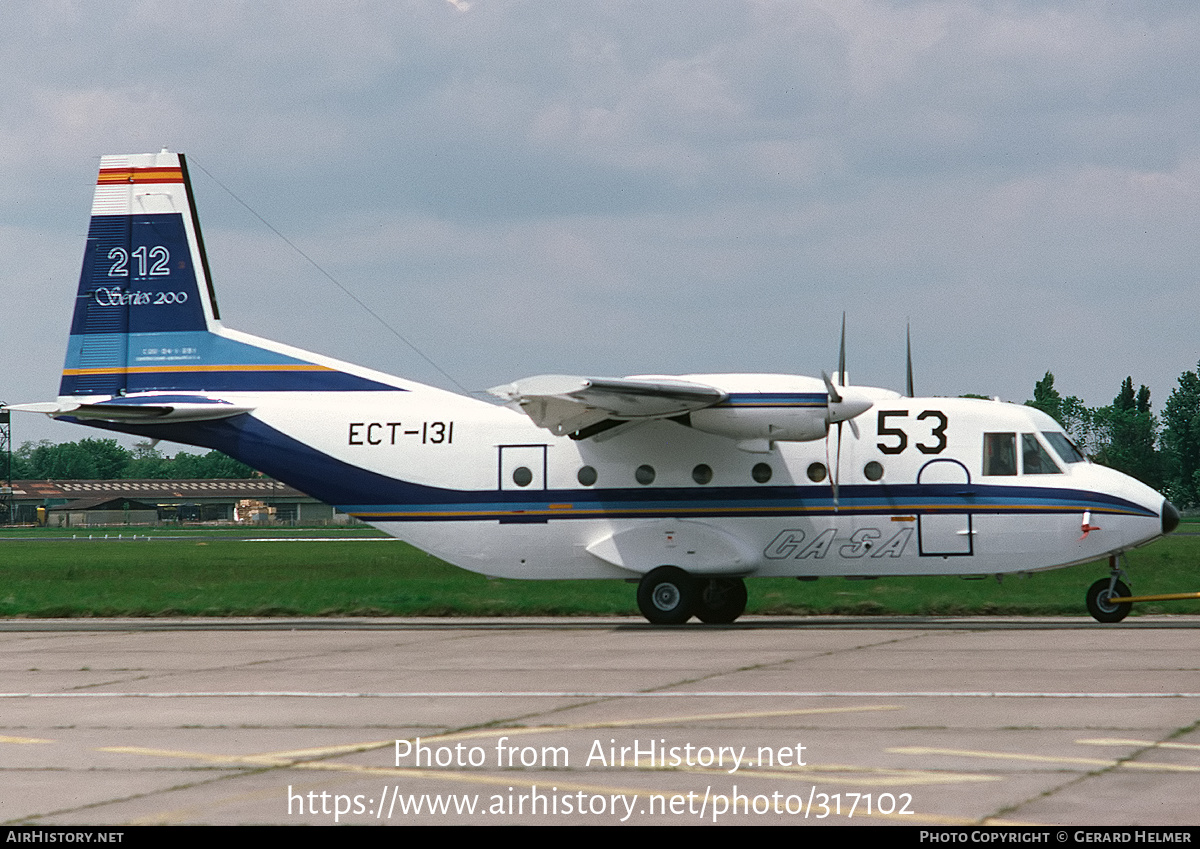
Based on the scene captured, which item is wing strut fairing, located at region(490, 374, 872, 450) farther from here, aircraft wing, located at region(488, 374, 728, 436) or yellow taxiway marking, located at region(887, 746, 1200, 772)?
yellow taxiway marking, located at region(887, 746, 1200, 772)

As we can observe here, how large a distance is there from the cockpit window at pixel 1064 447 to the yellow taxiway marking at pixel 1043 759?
12189 mm

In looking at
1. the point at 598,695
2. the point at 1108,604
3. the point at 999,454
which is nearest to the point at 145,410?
the point at 598,695

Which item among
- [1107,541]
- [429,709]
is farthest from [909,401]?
[429,709]

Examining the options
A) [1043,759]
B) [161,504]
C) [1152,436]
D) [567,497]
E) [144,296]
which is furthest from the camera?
[161,504]

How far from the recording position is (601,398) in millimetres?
19703

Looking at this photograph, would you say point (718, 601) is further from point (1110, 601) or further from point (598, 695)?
point (598, 695)

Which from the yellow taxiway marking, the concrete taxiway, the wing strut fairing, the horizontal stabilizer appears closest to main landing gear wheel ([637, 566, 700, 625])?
the wing strut fairing

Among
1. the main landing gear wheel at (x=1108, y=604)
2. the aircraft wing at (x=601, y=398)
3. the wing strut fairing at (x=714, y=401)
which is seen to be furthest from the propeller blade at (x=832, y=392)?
the main landing gear wheel at (x=1108, y=604)

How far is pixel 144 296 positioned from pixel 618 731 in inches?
645

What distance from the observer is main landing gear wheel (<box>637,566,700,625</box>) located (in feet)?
68.3

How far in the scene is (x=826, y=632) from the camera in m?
19.3

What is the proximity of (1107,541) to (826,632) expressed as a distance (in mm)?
4563

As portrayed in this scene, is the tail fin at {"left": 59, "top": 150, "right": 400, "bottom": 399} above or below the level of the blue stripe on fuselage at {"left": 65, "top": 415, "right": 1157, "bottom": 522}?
above
